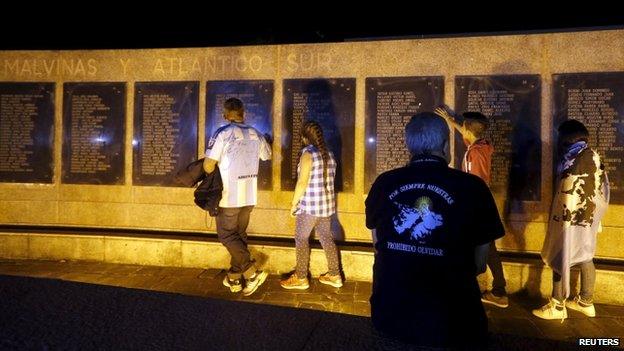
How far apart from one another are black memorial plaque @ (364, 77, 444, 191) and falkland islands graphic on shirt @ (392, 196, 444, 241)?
12.3 ft

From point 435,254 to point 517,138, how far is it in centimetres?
410

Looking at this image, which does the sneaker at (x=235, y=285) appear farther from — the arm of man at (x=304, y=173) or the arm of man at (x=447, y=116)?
the arm of man at (x=447, y=116)

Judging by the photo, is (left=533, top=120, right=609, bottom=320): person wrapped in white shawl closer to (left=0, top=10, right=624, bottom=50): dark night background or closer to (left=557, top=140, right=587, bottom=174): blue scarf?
(left=557, top=140, right=587, bottom=174): blue scarf

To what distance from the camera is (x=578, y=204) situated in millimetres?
3979

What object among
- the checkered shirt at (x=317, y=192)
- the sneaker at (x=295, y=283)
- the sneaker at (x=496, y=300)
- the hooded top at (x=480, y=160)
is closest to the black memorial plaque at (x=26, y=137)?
the sneaker at (x=295, y=283)

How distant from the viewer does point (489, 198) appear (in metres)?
1.79

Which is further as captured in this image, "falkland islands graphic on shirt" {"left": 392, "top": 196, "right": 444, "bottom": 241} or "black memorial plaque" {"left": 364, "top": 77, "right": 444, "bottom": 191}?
"black memorial plaque" {"left": 364, "top": 77, "right": 444, "bottom": 191}

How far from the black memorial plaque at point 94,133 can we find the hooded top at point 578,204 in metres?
5.87

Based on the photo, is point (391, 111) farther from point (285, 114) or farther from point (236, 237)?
point (236, 237)

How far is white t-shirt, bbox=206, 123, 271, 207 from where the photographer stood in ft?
15.1

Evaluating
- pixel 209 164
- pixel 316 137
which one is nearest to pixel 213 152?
pixel 209 164

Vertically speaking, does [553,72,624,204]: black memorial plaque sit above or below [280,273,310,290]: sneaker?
above

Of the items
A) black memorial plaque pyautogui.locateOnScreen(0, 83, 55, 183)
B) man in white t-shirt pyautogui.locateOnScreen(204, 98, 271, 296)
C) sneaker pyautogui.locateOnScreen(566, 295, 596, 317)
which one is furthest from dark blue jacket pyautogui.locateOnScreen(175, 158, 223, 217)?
sneaker pyautogui.locateOnScreen(566, 295, 596, 317)

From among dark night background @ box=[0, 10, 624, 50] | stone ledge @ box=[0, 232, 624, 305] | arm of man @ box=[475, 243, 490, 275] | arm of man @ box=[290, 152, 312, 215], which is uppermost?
dark night background @ box=[0, 10, 624, 50]
